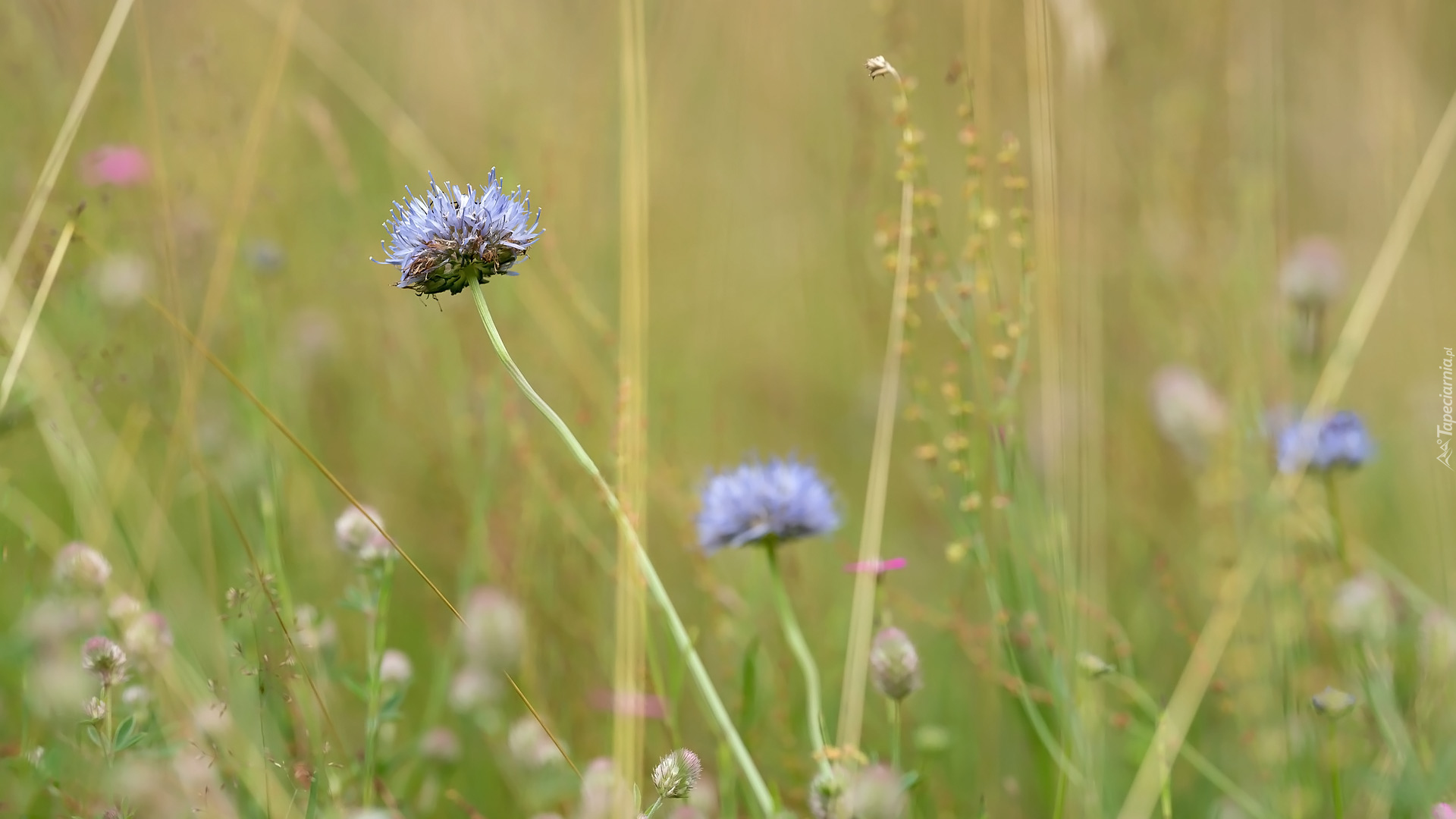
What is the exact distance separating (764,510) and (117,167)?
1419 mm

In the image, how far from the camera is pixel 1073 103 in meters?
1.56

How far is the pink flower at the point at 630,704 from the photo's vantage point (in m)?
0.84

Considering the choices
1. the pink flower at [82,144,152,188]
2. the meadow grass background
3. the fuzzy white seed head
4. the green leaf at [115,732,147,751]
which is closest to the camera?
the fuzzy white seed head

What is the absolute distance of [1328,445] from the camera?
1.23 meters

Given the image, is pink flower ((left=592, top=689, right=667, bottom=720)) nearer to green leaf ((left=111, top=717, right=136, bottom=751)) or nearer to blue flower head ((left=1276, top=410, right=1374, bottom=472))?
green leaf ((left=111, top=717, right=136, bottom=751))

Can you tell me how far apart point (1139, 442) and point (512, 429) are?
4.01ft

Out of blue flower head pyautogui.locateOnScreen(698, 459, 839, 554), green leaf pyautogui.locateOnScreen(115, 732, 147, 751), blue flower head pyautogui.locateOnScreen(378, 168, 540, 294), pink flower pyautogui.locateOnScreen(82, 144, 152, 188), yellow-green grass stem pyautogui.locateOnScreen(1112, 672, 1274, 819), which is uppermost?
pink flower pyautogui.locateOnScreen(82, 144, 152, 188)

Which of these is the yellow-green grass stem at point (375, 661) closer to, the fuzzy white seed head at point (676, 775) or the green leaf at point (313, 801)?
the green leaf at point (313, 801)

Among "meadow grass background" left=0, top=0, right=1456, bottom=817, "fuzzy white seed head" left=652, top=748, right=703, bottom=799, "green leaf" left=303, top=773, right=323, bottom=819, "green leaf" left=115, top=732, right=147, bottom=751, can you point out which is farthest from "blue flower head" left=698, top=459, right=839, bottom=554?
"green leaf" left=115, top=732, right=147, bottom=751

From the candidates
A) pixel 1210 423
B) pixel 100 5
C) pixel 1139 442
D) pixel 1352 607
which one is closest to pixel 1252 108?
pixel 1139 442

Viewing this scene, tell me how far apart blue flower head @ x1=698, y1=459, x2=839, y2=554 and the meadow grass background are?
0.54 ft

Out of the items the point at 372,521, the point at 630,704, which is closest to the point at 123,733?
the point at 372,521

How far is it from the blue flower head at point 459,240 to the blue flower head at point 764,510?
1.10 feet

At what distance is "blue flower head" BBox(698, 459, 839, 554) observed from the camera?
3.40ft
